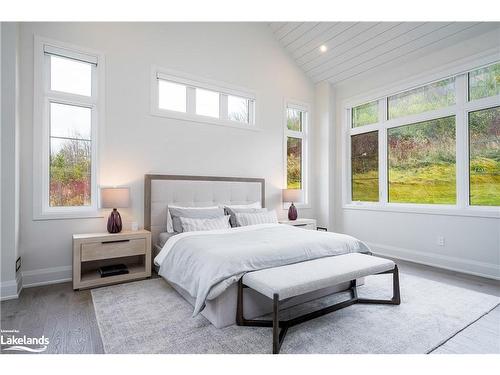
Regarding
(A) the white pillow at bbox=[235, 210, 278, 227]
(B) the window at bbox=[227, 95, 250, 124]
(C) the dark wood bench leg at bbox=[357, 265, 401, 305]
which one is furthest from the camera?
(B) the window at bbox=[227, 95, 250, 124]

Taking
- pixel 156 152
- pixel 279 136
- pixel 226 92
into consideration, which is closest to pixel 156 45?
pixel 226 92

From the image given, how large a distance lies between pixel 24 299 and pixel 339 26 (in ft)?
17.2

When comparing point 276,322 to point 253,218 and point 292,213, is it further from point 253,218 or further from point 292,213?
point 292,213

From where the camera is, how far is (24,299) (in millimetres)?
2650

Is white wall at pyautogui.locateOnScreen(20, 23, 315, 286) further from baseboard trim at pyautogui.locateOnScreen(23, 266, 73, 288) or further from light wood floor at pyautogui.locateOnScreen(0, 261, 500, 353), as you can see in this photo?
light wood floor at pyautogui.locateOnScreen(0, 261, 500, 353)

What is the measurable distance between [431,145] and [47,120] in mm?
5098

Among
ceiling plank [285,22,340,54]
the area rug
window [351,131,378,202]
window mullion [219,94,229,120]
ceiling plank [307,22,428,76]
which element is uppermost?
ceiling plank [285,22,340,54]

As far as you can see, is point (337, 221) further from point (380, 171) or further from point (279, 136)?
point (279, 136)

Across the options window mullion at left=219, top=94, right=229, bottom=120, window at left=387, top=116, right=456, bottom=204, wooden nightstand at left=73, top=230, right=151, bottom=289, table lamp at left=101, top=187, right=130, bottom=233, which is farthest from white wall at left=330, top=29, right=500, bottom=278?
table lamp at left=101, top=187, right=130, bottom=233

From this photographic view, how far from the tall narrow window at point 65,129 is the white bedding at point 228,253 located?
1.42 m

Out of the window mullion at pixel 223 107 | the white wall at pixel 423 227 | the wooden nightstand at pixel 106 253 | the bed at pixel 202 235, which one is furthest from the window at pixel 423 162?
the wooden nightstand at pixel 106 253

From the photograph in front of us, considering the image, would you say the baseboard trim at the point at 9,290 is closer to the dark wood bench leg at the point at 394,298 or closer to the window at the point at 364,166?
the dark wood bench leg at the point at 394,298

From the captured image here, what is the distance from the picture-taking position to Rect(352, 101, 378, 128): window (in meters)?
4.82

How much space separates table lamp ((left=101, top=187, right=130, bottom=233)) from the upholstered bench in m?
1.90
